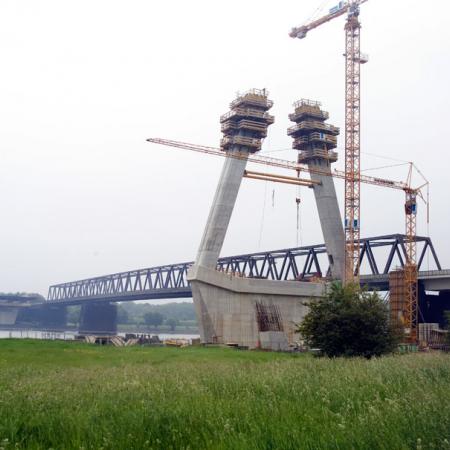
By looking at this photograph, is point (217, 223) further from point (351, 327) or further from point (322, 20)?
point (322, 20)

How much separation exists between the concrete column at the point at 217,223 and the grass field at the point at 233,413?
57711mm

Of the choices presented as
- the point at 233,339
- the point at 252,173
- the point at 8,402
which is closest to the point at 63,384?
the point at 8,402

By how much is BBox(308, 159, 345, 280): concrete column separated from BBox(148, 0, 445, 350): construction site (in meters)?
0.15

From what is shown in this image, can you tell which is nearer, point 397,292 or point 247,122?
point 247,122

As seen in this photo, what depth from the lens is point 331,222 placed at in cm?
8819

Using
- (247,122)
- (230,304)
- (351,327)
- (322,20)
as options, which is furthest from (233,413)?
(322,20)

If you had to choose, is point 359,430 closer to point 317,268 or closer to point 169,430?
point 169,430

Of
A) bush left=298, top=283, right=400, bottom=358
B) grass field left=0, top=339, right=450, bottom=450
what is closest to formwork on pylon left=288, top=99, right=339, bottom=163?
bush left=298, top=283, right=400, bottom=358

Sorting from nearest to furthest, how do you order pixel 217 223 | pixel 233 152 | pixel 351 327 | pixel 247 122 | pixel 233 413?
pixel 233 413 → pixel 351 327 → pixel 217 223 → pixel 233 152 → pixel 247 122

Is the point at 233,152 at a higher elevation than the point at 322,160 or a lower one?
lower

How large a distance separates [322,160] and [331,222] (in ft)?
37.2

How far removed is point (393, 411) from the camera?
11164 millimetres

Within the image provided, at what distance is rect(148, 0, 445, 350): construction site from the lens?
7662cm

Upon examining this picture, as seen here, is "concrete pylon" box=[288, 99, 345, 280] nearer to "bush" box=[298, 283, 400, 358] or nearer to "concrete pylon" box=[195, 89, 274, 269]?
"concrete pylon" box=[195, 89, 274, 269]
